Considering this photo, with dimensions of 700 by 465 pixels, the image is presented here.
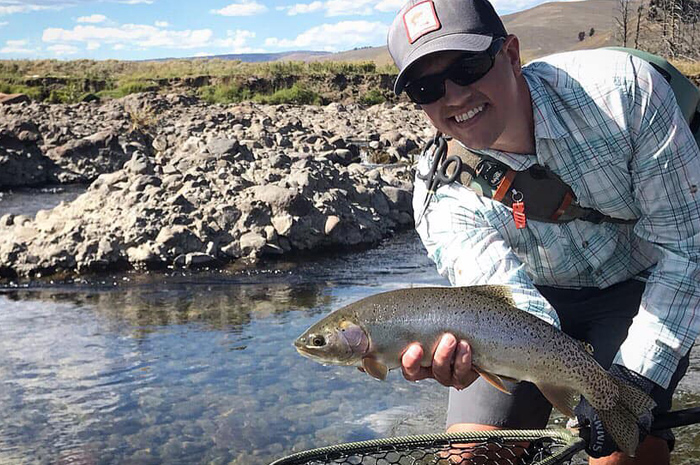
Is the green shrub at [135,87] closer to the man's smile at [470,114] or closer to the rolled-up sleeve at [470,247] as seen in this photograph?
the rolled-up sleeve at [470,247]

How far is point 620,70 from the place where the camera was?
9.64 feet

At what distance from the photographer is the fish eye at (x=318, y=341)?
268 centimetres

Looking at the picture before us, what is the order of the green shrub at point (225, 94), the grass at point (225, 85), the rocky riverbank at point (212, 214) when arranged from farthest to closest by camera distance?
the green shrub at point (225, 94) < the grass at point (225, 85) < the rocky riverbank at point (212, 214)

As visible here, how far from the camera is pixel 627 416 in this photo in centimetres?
275

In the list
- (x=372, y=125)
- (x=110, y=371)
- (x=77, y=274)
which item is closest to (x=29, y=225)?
(x=77, y=274)

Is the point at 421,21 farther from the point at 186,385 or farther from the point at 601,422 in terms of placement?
the point at 186,385

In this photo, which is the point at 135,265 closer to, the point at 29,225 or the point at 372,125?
the point at 29,225

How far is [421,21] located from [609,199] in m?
0.94

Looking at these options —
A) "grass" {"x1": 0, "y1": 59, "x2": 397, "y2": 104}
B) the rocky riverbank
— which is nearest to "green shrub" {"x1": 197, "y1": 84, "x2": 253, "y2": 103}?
"grass" {"x1": 0, "y1": 59, "x2": 397, "y2": 104}

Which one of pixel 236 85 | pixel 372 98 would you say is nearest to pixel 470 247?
pixel 372 98

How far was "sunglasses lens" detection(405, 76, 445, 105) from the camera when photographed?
2859 millimetres

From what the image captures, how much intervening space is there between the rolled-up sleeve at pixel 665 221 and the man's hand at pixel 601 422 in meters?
0.04

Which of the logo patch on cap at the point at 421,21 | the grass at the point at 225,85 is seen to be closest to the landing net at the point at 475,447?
the logo patch on cap at the point at 421,21

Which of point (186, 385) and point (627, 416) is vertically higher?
point (627, 416)
